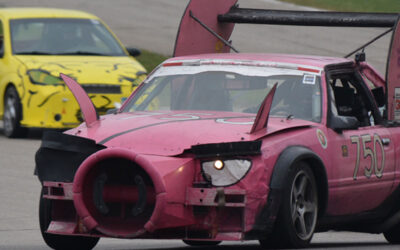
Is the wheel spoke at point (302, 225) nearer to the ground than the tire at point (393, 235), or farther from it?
farther from it

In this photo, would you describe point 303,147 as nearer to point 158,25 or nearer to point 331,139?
point 331,139

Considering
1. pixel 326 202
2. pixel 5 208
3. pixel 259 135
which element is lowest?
pixel 5 208

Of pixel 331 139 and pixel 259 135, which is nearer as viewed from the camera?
pixel 259 135

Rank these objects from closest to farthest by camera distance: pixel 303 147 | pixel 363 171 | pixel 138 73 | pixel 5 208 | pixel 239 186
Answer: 1. pixel 239 186
2. pixel 303 147
3. pixel 363 171
4. pixel 5 208
5. pixel 138 73

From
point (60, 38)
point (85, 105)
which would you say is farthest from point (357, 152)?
point (60, 38)

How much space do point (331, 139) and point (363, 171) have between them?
499 millimetres

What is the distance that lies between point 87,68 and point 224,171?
9.58 m

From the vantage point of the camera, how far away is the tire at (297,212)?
A: 788 centimetres

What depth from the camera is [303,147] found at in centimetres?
826

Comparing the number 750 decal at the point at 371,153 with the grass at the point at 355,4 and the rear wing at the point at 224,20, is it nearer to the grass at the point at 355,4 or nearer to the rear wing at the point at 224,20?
the rear wing at the point at 224,20

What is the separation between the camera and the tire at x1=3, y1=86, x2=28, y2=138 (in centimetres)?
1705

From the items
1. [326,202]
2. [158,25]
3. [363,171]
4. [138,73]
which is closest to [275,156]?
[326,202]

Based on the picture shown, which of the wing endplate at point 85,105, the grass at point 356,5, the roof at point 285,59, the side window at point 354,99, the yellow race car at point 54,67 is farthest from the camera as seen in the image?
the grass at point 356,5

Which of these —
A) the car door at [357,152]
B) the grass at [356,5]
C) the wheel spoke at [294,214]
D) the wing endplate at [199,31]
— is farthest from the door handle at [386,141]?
the grass at [356,5]
